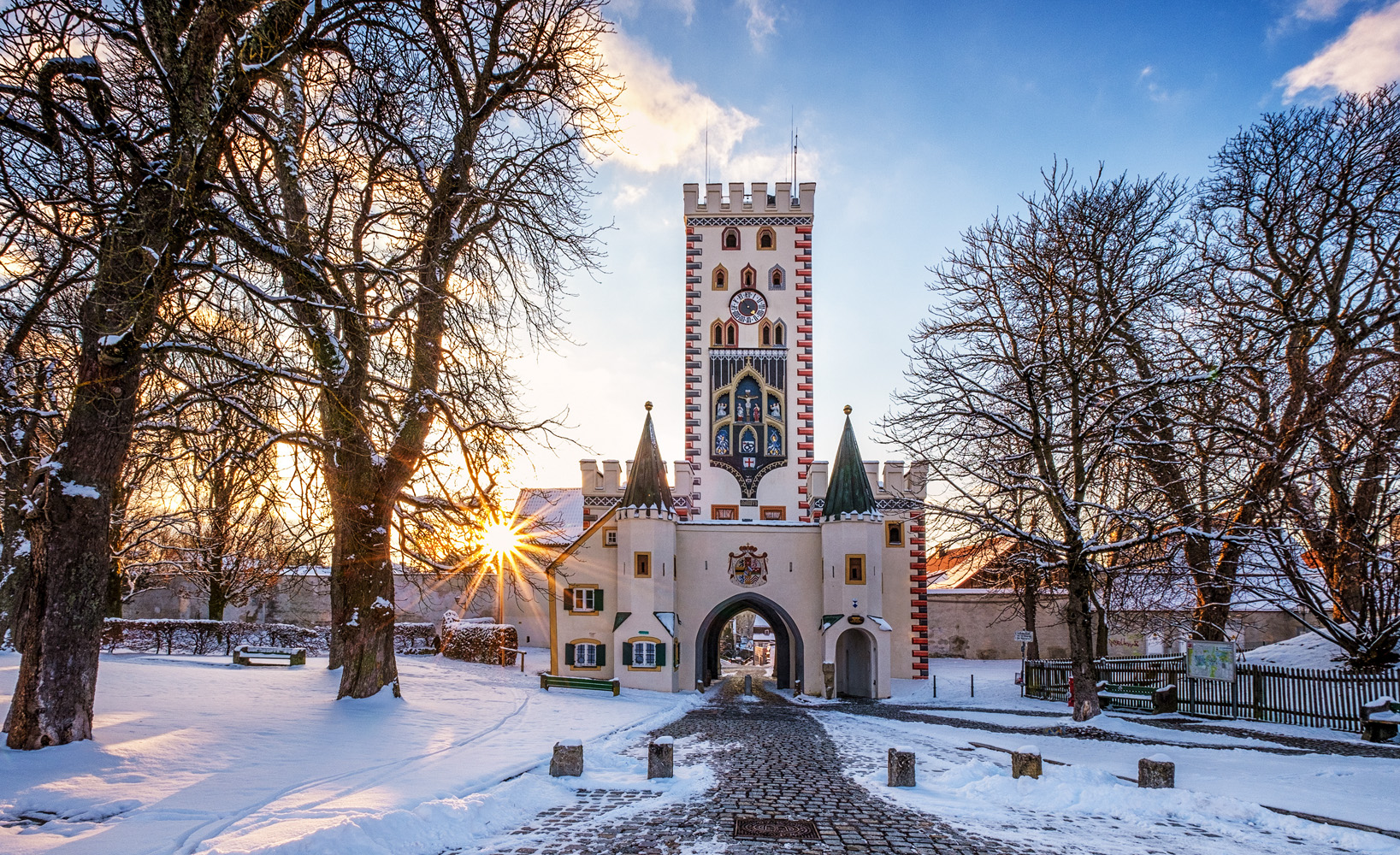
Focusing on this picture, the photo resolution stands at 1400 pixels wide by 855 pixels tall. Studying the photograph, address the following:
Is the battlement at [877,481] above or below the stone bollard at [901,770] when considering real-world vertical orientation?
above

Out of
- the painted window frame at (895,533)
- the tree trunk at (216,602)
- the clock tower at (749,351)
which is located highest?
the clock tower at (749,351)

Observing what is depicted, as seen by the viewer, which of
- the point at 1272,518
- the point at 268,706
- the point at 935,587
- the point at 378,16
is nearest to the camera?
the point at 378,16

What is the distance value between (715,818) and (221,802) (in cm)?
450

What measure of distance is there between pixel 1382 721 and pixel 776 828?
500 inches

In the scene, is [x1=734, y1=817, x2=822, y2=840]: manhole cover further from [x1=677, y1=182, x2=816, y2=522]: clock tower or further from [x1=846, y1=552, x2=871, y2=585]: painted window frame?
[x1=677, y1=182, x2=816, y2=522]: clock tower

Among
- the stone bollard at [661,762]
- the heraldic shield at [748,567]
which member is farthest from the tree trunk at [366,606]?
the heraldic shield at [748,567]

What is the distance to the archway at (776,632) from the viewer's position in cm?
3081

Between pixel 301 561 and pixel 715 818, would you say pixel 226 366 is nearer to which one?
pixel 301 561

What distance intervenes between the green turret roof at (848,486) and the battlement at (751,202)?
11.9 m

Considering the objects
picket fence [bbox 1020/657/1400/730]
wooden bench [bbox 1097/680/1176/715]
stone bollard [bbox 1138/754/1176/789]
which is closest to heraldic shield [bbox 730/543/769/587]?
wooden bench [bbox 1097/680/1176/715]

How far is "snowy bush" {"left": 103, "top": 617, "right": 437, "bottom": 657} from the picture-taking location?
1074 inches

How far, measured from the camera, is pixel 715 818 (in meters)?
8.58

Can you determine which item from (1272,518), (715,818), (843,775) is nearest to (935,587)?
(1272,518)

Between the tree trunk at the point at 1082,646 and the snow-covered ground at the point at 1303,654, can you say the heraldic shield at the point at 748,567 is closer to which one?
the snow-covered ground at the point at 1303,654
